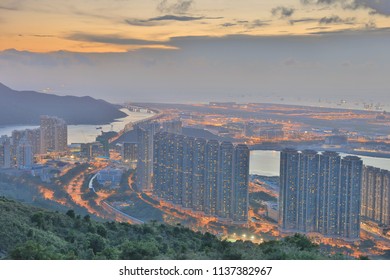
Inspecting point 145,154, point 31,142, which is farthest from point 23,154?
point 145,154

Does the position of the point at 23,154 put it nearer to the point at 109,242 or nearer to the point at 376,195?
the point at 109,242

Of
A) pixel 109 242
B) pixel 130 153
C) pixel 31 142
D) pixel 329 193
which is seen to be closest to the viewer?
pixel 109 242

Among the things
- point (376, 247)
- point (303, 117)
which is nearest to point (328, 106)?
point (303, 117)

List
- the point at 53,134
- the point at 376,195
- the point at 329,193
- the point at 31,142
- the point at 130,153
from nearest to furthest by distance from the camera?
the point at 376,195, the point at 329,193, the point at 53,134, the point at 31,142, the point at 130,153

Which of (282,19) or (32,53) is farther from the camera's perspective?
(32,53)

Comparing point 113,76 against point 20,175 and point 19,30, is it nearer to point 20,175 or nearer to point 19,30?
point 19,30

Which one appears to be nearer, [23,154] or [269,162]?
[269,162]
